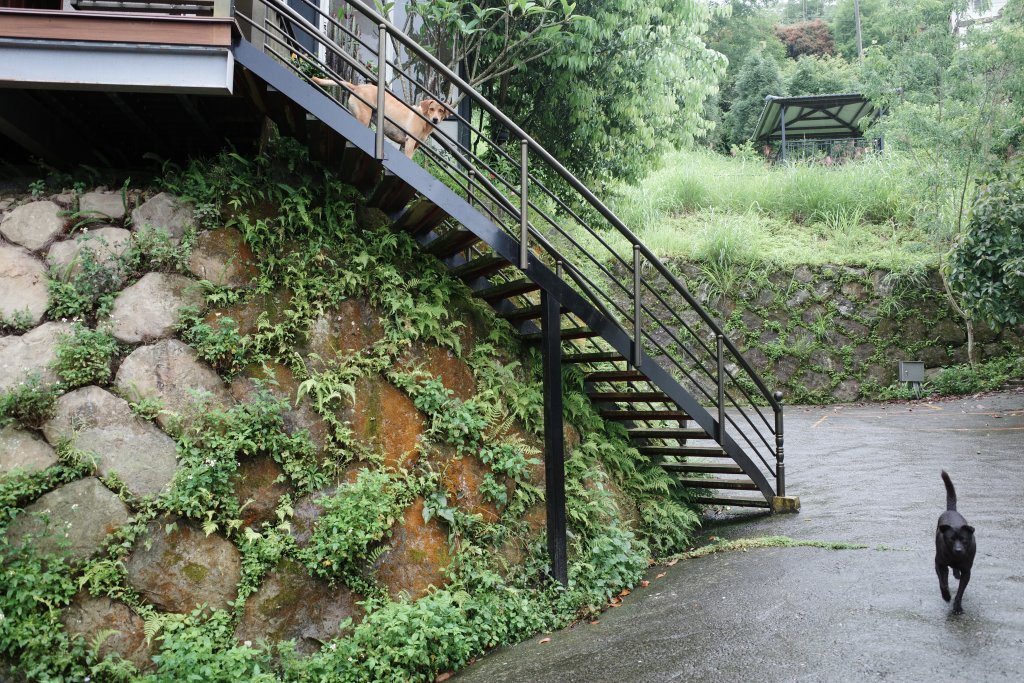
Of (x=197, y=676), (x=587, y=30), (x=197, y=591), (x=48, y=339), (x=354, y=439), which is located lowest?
(x=197, y=676)

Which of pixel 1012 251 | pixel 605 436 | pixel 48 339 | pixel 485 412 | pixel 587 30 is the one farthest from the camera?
pixel 1012 251

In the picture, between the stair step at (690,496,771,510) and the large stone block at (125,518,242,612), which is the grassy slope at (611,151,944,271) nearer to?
the stair step at (690,496,771,510)

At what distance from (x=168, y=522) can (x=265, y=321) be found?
5.81 feet

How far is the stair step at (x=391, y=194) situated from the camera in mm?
6480

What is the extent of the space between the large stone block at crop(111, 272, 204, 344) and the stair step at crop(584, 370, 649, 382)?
3.79 metres

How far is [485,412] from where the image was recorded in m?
7.00

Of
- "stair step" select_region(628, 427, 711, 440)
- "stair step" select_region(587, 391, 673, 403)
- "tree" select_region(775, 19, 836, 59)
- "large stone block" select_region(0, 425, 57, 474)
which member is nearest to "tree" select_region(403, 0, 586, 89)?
"stair step" select_region(587, 391, 673, 403)

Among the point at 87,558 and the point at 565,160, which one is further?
the point at 565,160

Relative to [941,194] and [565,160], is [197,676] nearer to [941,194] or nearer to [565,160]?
[565,160]

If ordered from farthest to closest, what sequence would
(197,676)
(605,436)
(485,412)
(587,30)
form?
(587,30)
(605,436)
(485,412)
(197,676)

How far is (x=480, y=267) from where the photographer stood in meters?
6.86

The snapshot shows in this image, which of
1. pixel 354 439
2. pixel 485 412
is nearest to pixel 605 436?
pixel 485 412

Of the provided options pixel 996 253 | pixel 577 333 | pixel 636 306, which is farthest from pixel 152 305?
pixel 996 253

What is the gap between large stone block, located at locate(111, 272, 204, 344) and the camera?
6.25 m
